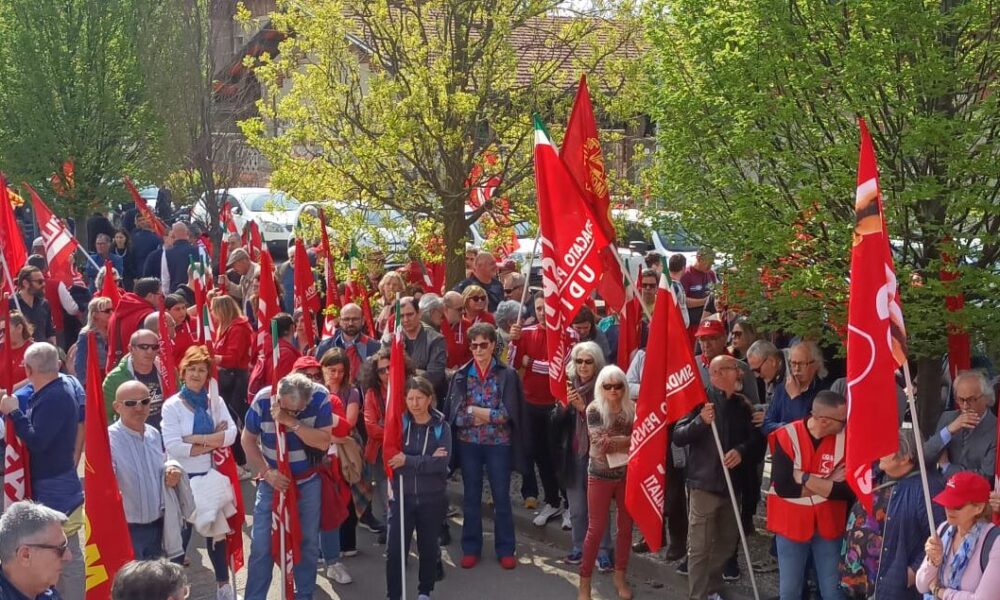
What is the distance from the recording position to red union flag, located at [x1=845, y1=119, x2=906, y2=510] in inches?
250

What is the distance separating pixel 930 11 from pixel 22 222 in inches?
896

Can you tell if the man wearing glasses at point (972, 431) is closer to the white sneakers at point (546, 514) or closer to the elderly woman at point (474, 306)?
the white sneakers at point (546, 514)

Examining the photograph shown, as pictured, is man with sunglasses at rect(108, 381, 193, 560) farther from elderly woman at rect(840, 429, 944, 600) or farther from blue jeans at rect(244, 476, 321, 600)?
elderly woman at rect(840, 429, 944, 600)

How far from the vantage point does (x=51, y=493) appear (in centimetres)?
818

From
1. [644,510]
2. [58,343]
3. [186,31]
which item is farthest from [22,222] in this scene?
[644,510]

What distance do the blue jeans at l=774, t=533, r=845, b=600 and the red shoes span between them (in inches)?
107

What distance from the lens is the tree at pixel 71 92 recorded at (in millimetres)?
22859

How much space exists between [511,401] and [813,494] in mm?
2755

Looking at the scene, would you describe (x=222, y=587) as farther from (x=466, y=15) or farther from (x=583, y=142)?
(x=466, y=15)

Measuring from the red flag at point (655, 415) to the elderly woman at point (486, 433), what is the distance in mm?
1582

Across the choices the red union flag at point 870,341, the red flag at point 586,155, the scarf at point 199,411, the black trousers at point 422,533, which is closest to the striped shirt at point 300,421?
the scarf at point 199,411

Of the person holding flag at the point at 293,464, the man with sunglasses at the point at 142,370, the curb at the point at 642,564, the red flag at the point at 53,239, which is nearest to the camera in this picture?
the person holding flag at the point at 293,464

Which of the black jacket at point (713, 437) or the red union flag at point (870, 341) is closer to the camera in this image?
the red union flag at point (870, 341)

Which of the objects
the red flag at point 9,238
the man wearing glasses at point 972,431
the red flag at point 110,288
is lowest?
the man wearing glasses at point 972,431
